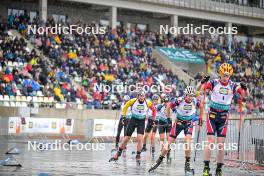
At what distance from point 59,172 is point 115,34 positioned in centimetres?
3487

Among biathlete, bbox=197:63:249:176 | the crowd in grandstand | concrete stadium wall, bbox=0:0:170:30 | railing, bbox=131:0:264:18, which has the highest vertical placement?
railing, bbox=131:0:264:18

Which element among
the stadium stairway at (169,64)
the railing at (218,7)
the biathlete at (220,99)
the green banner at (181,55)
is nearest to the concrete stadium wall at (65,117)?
the stadium stairway at (169,64)

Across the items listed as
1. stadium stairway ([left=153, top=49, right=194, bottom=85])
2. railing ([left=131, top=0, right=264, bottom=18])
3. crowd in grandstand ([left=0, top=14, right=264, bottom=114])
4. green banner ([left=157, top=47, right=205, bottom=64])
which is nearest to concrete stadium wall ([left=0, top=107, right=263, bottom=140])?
crowd in grandstand ([left=0, top=14, right=264, bottom=114])

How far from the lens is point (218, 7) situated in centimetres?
5956

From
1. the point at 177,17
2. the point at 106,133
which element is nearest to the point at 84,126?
the point at 106,133

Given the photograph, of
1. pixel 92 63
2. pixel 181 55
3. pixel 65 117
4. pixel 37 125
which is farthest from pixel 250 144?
pixel 181 55

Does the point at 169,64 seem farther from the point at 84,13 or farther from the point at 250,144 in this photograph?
the point at 250,144

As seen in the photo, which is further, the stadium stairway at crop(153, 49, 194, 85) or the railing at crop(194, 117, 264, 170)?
the stadium stairway at crop(153, 49, 194, 85)

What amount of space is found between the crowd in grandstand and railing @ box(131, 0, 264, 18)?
3180 mm

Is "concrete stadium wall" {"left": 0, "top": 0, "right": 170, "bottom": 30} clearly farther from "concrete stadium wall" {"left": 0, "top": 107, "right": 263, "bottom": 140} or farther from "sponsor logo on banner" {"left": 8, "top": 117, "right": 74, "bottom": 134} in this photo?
A: "sponsor logo on banner" {"left": 8, "top": 117, "right": 74, "bottom": 134}

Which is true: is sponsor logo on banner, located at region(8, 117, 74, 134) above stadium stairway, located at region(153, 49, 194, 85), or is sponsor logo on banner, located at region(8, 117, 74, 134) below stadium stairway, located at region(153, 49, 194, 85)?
below

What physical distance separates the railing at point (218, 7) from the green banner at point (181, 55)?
16.3ft

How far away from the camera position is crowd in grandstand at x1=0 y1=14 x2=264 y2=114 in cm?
3583

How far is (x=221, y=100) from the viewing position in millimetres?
12922
